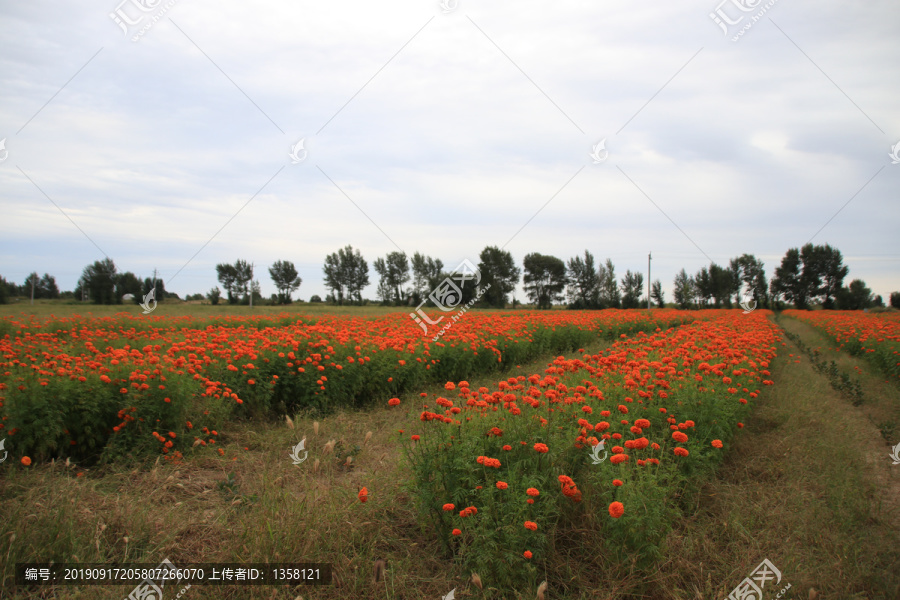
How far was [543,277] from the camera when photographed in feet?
201

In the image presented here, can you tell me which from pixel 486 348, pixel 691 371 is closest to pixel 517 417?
pixel 691 371

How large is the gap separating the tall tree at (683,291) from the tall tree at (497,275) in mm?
20625

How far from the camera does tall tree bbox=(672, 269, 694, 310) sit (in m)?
58.2

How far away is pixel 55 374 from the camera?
4.65 m

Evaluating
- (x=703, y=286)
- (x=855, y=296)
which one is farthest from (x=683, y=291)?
(x=855, y=296)

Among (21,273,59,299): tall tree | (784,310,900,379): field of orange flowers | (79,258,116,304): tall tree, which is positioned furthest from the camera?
(21,273,59,299): tall tree

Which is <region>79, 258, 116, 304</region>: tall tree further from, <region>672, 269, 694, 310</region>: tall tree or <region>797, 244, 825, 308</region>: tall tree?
<region>797, 244, 825, 308</region>: tall tree

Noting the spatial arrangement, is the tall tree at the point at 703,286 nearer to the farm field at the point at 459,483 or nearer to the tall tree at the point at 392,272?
the tall tree at the point at 392,272

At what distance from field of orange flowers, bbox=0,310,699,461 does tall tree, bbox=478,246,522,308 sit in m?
38.6

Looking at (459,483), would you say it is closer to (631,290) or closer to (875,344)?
(875,344)

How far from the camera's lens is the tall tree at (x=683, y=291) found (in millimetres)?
58231

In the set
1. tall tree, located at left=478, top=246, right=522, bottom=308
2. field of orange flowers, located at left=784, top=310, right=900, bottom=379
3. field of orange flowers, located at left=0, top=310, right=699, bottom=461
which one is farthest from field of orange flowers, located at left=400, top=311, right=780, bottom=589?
tall tree, located at left=478, top=246, right=522, bottom=308

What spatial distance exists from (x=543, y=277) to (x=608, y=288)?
9128mm

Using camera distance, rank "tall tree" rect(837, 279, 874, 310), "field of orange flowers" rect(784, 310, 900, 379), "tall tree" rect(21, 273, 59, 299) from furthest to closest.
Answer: "tall tree" rect(837, 279, 874, 310)
"tall tree" rect(21, 273, 59, 299)
"field of orange flowers" rect(784, 310, 900, 379)
